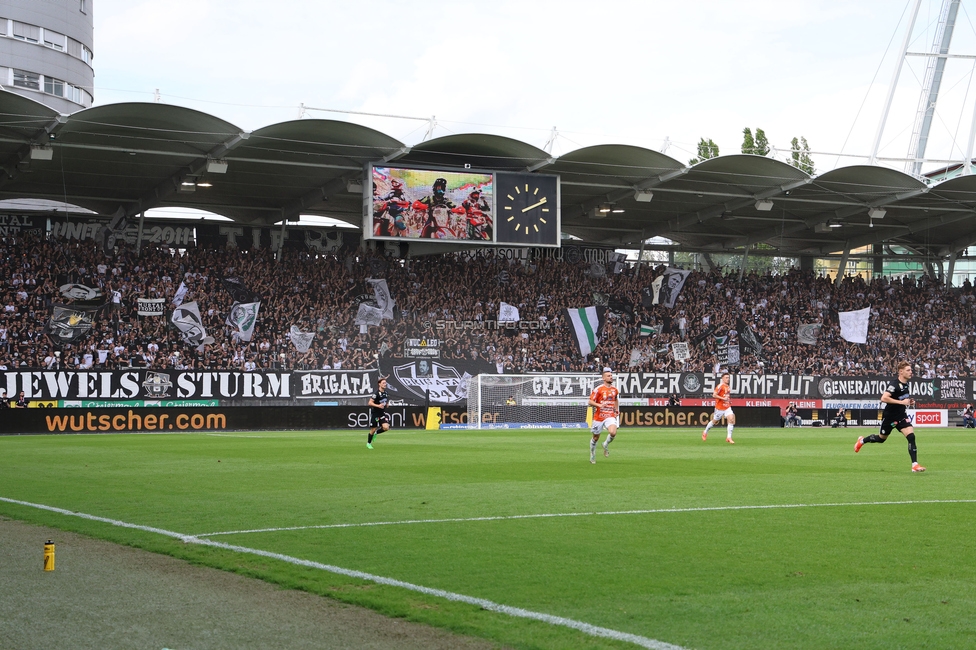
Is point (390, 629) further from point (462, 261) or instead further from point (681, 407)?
point (462, 261)

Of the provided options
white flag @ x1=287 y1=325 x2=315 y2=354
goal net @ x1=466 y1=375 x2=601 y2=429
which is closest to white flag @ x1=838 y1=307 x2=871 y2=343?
goal net @ x1=466 y1=375 x2=601 y2=429

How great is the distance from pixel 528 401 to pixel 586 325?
27.9ft

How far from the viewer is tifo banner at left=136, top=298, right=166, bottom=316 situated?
45.8 meters

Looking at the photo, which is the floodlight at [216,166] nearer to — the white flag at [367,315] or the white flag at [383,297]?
the white flag at [367,315]

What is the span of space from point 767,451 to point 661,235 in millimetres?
38032

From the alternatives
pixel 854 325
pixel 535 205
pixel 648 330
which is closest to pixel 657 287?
pixel 648 330

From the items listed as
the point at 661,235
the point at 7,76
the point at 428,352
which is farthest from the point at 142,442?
the point at 7,76

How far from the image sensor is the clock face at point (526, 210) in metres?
46.2

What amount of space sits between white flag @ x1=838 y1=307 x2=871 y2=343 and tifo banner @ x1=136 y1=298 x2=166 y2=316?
3540 cm

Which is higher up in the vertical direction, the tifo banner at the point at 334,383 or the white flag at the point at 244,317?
the white flag at the point at 244,317

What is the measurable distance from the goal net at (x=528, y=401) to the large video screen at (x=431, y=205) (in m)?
6.40

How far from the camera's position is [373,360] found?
4659 cm

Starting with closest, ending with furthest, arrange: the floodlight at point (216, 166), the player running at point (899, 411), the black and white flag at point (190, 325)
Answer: the player running at point (899, 411), the floodlight at point (216, 166), the black and white flag at point (190, 325)

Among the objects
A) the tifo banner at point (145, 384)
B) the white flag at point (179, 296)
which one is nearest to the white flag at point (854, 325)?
the tifo banner at point (145, 384)
